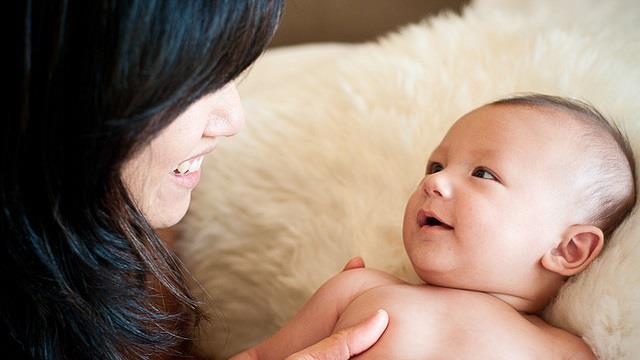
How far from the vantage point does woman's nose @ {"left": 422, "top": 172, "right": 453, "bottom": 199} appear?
94 cm

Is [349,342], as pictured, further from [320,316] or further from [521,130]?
[521,130]

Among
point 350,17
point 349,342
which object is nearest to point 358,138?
point 349,342

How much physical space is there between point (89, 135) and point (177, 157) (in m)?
0.14

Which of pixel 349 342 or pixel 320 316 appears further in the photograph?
pixel 320 316

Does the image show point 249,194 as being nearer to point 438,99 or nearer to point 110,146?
point 438,99

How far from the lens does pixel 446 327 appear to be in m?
0.90

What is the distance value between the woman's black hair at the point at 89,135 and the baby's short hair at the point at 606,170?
0.42 m

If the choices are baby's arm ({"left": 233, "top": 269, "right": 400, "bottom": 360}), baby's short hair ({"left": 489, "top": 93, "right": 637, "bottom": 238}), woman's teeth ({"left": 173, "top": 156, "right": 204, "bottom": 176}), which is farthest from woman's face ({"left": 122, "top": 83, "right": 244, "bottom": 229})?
baby's short hair ({"left": 489, "top": 93, "right": 637, "bottom": 238})

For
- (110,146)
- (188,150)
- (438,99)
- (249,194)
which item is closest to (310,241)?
(249,194)

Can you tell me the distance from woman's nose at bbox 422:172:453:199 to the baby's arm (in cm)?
13

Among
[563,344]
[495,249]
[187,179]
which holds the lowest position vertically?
[563,344]

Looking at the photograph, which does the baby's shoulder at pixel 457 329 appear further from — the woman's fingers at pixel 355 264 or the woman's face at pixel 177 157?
the woman's face at pixel 177 157

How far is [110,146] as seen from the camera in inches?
28.5

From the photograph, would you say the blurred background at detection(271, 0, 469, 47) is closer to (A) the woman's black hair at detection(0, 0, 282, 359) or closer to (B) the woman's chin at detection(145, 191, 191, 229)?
(B) the woman's chin at detection(145, 191, 191, 229)
